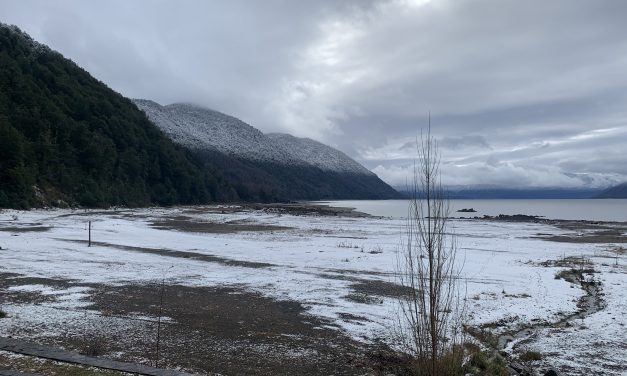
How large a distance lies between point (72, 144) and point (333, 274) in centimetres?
7330

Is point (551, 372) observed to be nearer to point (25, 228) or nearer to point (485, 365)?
point (485, 365)

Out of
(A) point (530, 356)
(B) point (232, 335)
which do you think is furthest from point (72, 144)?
(A) point (530, 356)

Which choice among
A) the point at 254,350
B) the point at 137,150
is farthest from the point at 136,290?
the point at 137,150

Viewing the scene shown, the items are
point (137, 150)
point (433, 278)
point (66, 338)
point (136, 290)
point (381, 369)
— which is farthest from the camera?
point (137, 150)

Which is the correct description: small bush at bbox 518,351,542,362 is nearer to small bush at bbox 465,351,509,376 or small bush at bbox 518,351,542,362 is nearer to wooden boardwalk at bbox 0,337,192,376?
small bush at bbox 465,351,509,376

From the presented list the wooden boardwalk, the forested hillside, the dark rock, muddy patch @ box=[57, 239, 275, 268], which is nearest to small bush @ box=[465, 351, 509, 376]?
the dark rock

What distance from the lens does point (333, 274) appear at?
20.0m

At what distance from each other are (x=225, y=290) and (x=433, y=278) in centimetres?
1053

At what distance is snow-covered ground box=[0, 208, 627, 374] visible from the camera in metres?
12.1

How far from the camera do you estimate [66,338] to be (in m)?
9.50

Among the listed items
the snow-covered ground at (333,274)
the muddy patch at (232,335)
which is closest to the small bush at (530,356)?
the snow-covered ground at (333,274)

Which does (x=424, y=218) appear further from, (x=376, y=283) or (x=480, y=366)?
(x=376, y=283)

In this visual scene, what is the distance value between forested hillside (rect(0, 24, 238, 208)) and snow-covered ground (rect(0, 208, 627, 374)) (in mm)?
29183

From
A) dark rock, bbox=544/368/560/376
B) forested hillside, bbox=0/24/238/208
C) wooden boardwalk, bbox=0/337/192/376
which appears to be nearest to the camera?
wooden boardwalk, bbox=0/337/192/376
